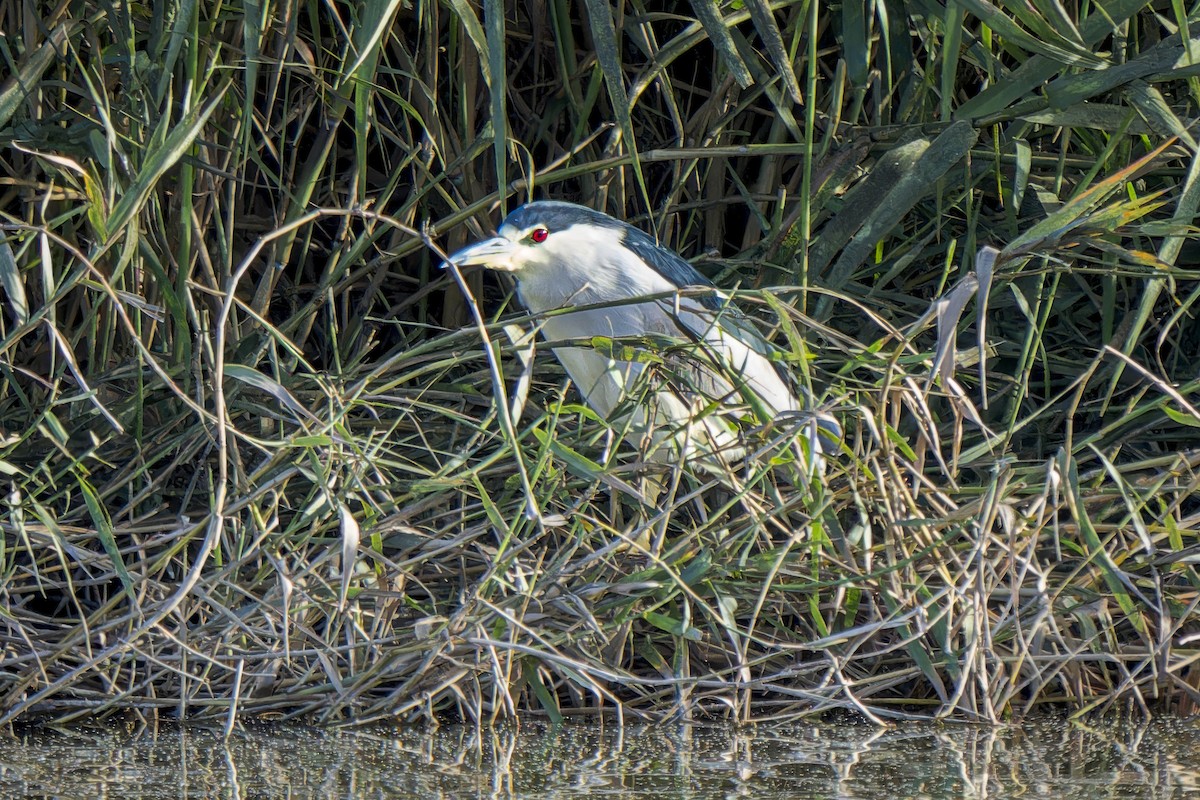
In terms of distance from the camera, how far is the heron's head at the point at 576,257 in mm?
2477

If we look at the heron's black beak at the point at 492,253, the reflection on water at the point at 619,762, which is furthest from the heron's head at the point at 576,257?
the reflection on water at the point at 619,762

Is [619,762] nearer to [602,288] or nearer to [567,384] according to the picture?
[567,384]

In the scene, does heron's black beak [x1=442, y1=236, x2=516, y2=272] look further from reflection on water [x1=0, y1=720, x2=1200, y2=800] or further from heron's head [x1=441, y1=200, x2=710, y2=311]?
reflection on water [x1=0, y1=720, x2=1200, y2=800]

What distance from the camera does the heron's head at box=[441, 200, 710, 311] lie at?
2477mm

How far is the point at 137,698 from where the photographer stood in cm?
193

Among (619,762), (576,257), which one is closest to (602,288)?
(576,257)

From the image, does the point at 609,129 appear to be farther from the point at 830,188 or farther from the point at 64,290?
the point at 64,290

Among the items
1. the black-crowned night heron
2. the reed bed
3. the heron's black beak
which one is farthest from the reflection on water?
the heron's black beak

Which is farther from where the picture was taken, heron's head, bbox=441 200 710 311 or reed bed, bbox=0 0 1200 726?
heron's head, bbox=441 200 710 311

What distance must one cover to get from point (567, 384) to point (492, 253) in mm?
245

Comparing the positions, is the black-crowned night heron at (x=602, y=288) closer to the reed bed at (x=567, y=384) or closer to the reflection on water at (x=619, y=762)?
the reed bed at (x=567, y=384)

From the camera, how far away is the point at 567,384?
240cm

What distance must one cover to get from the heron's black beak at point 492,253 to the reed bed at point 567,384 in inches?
3.3

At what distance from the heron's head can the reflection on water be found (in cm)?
85
